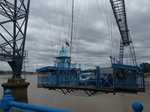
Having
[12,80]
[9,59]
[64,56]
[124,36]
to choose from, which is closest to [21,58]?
[9,59]

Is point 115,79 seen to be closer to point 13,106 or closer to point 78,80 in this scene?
point 78,80

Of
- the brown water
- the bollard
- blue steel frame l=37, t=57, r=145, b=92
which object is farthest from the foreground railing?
the brown water

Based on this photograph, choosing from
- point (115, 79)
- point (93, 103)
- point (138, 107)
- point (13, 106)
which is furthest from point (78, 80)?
point (93, 103)

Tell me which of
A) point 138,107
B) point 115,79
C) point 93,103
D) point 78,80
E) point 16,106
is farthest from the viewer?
point 93,103

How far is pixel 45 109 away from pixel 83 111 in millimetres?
16379

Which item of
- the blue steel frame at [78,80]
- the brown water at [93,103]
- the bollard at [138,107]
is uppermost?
the bollard at [138,107]

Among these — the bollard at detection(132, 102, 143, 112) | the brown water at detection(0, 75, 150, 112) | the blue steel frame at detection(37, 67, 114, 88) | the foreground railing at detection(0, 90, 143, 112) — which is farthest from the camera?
the brown water at detection(0, 75, 150, 112)

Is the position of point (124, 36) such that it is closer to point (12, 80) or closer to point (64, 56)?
point (64, 56)

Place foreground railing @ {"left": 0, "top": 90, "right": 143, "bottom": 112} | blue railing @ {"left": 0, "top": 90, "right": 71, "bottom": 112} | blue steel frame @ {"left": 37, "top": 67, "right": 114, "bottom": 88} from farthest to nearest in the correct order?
blue steel frame @ {"left": 37, "top": 67, "right": 114, "bottom": 88} < blue railing @ {"left": 0, "top": 90, "right": 71, "bottom": 112} < foreground railing @ {"left": 0, "top": 90, "right": 143, "bottom": 112}

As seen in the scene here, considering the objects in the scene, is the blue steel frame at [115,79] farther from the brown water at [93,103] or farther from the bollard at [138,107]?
the brown water at [93,103]

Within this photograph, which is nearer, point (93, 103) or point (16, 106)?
point (16, 106)

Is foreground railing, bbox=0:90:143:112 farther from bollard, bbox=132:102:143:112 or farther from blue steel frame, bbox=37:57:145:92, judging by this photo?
blue steel frame, bbox=37:57:145:92

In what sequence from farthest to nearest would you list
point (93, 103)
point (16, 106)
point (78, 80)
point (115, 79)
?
point (93, 103), point (78, 80), point (115, 79), point (16, 106)

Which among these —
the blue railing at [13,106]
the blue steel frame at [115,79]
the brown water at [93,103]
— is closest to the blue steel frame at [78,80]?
the blue steel frame at [115,79]
